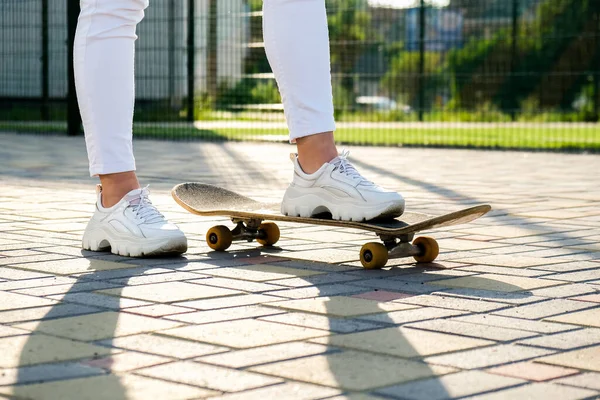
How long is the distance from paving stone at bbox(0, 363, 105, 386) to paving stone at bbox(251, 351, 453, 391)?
0.96ft

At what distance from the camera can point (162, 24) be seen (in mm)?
11516

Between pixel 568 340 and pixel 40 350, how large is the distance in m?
1.01

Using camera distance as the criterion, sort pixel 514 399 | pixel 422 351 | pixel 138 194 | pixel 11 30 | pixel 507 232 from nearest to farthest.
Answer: pixel 514 399 < pixel 422 351 < pixel 138 194 < pixel 507 232 < pixel 11 30

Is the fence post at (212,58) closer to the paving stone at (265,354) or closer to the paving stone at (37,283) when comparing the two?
the paving stone at (37,283)

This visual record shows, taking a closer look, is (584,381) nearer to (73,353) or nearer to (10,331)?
(73,353)

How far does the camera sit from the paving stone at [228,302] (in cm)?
243

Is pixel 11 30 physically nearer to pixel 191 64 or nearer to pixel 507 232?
pixel 191 64

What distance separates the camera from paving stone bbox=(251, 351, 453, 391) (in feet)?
5.93

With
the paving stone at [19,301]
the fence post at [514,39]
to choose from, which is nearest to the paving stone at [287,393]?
the paving stone at [19,301]

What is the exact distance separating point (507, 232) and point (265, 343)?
197 centimetres

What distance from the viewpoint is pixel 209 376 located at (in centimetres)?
183

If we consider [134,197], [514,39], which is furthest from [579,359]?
[514,39]

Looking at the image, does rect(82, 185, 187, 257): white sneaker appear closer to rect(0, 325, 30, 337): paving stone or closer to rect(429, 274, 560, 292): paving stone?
rect(429, 274, 560, 292): paving stone

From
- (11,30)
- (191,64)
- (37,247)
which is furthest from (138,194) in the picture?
(11,30)
